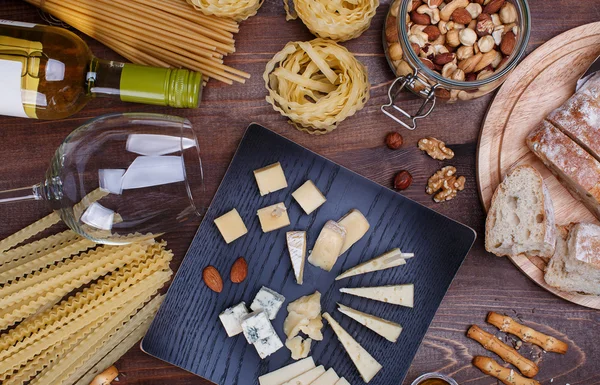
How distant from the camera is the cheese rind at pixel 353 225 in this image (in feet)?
3.92

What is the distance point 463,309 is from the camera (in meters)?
1.26

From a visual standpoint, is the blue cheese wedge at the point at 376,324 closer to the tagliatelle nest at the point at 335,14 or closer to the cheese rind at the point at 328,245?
the cheese rind at the point at 328,245

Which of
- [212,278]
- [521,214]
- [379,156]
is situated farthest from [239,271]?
[521,214]

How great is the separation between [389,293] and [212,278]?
411 mm

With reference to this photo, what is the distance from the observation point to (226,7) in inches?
41.7

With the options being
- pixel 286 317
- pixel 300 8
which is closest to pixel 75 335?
pixel 286 317

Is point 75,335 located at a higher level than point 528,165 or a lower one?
lower

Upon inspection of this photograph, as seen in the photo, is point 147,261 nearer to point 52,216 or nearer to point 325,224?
point 52,216

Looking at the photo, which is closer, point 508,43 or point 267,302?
point 508,43

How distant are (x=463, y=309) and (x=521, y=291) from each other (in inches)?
5.8

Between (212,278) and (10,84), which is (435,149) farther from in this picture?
(10,84)

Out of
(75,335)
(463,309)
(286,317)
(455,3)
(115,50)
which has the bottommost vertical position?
(75,335)

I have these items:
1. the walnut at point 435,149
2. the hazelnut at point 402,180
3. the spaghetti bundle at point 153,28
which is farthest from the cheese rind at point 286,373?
the spaghetti bundle at point 153,28

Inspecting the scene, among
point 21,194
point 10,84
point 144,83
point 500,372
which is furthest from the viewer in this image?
point 500,372
